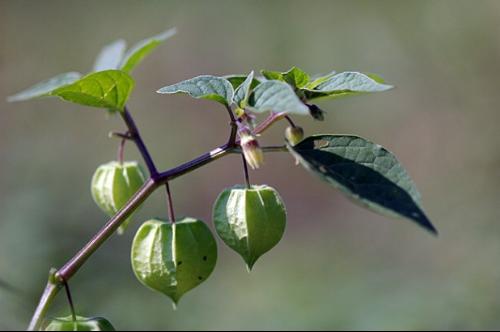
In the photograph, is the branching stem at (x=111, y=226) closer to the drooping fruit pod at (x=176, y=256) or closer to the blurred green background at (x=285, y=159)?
→ the drooping fruit pod at (x=176, y=256)

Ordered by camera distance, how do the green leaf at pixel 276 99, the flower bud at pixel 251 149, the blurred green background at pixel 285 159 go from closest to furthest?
the green leaf at pixel 276 99, the flower bud at pixel 251 149, the blurred green background at pixel 285 159

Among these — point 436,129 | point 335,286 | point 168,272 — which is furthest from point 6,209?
point 436,129

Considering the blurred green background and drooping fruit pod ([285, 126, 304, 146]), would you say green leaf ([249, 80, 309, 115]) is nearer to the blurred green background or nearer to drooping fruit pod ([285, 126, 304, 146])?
drooping fruit pod ([285, 126, 304, 146])

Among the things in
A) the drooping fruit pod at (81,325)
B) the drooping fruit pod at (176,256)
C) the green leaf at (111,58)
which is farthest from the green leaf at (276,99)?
the green leaf at (111,58)

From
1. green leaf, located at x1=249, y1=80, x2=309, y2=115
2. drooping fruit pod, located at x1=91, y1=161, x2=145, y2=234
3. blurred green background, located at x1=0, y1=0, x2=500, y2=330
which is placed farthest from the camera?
blurred green background, located at x1=0, y1=0, x2=500, y2=330

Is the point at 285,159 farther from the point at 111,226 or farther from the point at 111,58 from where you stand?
the point at 111,226

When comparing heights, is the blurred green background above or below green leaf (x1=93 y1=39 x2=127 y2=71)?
below

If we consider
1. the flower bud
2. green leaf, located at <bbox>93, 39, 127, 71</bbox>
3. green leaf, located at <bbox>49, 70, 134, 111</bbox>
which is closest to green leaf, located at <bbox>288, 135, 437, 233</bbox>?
the flower bud
